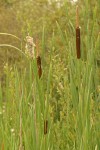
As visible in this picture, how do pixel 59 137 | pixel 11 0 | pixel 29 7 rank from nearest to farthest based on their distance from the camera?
pixel 59 137
pixel 29 7
pixel 11 0

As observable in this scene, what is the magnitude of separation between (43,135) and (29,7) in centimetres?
620

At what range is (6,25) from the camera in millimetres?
8344

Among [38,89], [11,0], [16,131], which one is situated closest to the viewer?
[38,89]

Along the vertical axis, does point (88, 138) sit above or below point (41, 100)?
below

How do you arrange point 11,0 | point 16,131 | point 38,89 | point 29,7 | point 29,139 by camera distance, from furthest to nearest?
point 11,0
point 29,7
point 16,131
point 29,139
point 38,89

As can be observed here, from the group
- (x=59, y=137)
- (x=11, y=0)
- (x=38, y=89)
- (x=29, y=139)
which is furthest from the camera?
(x=11, y=0)

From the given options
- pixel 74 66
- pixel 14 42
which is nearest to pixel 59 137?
pixel 74 66

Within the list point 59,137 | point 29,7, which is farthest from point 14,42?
point 59,137

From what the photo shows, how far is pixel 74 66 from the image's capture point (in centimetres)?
163

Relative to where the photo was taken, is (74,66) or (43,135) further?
(74,66)

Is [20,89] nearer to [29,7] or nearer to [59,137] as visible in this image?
[59,137]

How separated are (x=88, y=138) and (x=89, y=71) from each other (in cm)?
20

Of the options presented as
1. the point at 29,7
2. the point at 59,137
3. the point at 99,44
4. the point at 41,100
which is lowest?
the point at 59,137

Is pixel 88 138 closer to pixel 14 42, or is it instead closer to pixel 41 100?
pixel 41 100
